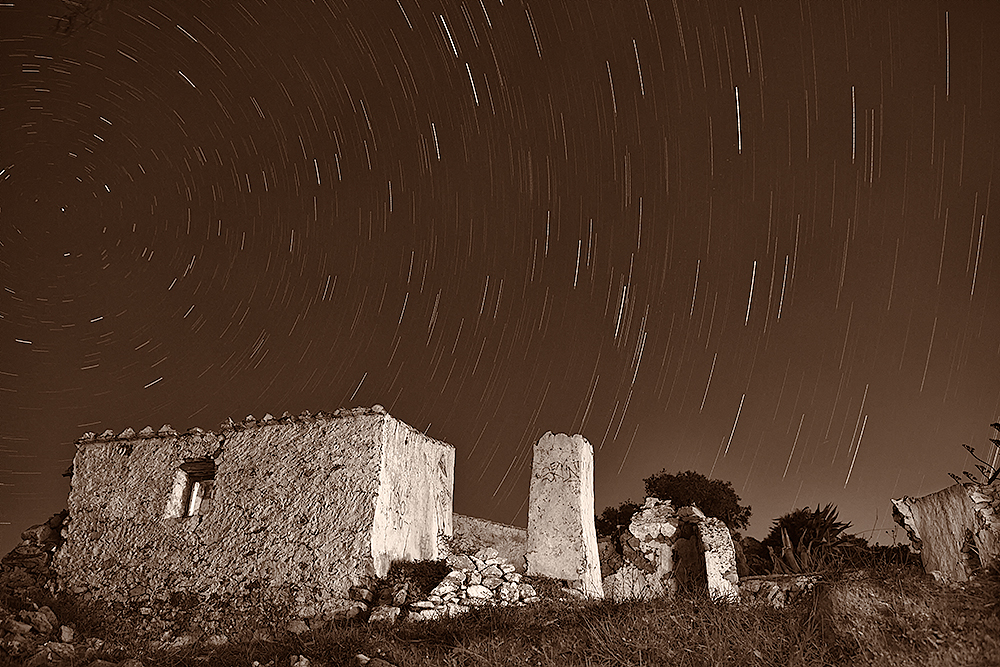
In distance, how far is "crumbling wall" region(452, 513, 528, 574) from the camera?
18.0 m

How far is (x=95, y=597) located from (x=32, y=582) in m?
1.91

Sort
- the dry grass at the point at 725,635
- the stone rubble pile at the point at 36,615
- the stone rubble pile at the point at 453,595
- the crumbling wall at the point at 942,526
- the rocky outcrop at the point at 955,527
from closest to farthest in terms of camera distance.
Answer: the dry grass at the point at 725,635 → the rocky outcrop at the point at 955,527 → the crumbling wall at the point at 942,526 → the stone rubble pile at the point at 36,615 → the stone rubble pile at the point at 453,595

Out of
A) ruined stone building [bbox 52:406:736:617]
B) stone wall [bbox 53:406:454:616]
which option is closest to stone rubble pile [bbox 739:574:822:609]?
ruined stone building [bbox 52:406:736:617]

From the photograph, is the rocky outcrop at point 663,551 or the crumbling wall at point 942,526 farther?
the rocky outcrop at point 663,551

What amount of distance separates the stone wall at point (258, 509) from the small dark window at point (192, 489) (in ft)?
0.10

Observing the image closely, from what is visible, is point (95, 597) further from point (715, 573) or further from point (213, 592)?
point (715, 573)

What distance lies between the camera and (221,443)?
1356cm

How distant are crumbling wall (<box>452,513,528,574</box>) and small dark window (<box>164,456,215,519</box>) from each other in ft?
22.5

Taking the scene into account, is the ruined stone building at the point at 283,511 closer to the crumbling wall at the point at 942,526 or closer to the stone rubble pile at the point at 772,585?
the stone rubble pile at the point at 772,585

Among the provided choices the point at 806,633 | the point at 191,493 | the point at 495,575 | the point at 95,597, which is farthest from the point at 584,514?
the point at 95,597

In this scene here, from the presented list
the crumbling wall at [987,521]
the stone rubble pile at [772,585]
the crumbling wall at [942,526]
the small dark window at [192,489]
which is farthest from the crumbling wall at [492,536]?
the crumbling wall at [987,521]

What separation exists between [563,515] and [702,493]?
17874 millimetres

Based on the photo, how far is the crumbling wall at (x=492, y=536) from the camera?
711 inches

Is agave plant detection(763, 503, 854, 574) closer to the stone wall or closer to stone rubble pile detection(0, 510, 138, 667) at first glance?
the stone wall
